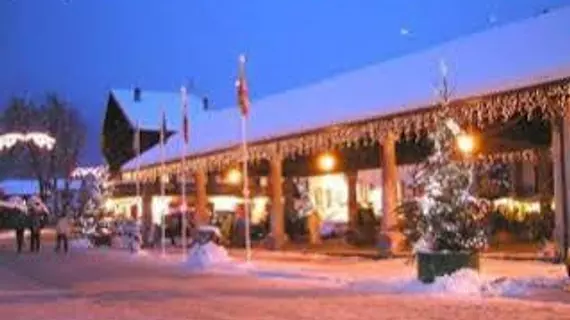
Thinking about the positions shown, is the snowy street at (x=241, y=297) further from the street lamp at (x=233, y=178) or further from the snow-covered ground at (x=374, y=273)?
the street lamp at (x=233, y=178)

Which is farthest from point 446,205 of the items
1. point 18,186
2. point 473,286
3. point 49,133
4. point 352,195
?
point 18,186

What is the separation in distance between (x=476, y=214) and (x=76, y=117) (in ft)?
274

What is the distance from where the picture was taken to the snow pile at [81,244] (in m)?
49.8

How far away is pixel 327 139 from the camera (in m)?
30.6

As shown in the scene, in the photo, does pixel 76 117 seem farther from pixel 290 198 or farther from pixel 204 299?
pixel 204 299

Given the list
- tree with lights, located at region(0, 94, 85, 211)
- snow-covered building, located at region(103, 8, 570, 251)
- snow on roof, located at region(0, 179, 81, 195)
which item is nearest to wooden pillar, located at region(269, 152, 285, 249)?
snow-covered building, located at region(103, 8, 570, 251)

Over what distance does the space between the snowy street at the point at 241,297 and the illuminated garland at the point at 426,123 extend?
10.6 feet

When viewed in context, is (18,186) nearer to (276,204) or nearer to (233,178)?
(233,178)

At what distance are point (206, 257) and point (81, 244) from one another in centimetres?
2189

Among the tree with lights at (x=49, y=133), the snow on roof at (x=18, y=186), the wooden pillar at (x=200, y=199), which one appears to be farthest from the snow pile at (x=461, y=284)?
the snow on roof at (x=18, y=186)

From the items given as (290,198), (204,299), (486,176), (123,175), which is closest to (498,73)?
(204,299)

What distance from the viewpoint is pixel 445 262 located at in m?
20.3

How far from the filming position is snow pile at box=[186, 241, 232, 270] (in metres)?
30.7

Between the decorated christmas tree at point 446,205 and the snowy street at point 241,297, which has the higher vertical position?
the decorated christmas tree at point 446,205
